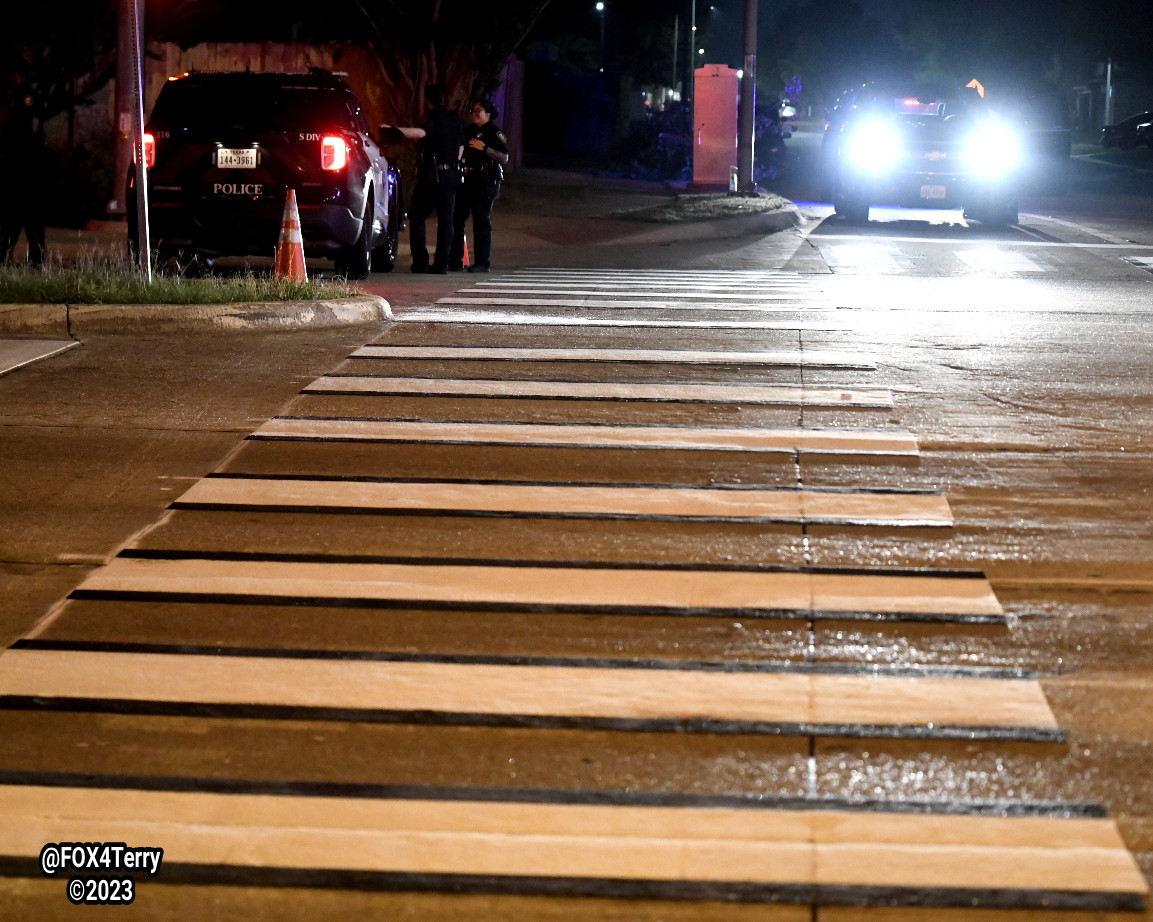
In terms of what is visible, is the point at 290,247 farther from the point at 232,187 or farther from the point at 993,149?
the point at 993,149

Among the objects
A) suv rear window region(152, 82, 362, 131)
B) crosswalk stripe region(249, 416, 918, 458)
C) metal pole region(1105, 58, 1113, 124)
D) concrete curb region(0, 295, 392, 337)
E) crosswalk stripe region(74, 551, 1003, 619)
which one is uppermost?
metal pole region(1105, 58, 1113, 124)

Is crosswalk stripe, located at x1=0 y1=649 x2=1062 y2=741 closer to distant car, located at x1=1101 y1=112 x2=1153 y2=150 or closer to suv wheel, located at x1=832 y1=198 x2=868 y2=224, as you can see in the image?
suv wheel, located at x1=832 y1=198 x2=868 y2=224

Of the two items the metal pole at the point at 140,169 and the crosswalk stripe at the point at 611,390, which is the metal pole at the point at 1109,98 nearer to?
the metal pole at the point at 140,169

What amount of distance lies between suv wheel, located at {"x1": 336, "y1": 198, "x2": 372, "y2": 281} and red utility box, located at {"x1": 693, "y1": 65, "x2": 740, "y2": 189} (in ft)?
49.6

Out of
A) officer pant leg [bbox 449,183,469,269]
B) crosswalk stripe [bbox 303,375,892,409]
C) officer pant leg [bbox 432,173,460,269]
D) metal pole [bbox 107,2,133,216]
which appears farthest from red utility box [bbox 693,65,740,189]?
crosswalk stripe [bbox 303,375,892,409]

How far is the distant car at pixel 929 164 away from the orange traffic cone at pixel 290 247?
1253cm

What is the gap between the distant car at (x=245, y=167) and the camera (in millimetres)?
14680

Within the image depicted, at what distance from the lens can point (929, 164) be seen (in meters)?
24.3

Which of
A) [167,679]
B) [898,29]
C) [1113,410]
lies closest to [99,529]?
[167,679]

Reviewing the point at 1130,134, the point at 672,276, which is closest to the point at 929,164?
the point at 672,276

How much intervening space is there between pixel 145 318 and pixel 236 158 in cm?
383

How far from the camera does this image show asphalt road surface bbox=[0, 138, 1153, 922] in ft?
12.3

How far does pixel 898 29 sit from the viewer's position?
6107 inches

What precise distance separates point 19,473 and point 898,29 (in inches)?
6169
